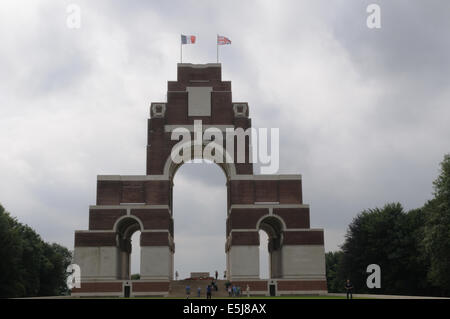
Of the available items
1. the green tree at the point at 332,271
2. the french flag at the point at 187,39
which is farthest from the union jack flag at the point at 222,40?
the green tree at the point at 332,271

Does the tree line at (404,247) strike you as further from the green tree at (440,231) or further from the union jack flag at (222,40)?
the union jack flag at (222,40)

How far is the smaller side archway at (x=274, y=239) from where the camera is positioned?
54.9 m

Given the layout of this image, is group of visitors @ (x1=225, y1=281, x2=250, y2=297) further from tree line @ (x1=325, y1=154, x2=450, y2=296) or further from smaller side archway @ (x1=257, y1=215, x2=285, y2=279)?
tree line @ (x1=325, y1=154, x2=450, y2=296)

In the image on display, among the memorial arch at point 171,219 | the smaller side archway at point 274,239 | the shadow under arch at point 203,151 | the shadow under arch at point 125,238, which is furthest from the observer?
the shadow under arch at point 203,151

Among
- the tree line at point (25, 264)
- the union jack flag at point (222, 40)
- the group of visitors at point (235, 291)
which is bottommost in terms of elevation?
the group of visitors at point (235, 291)

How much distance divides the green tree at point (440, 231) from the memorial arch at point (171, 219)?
1029 centimetres

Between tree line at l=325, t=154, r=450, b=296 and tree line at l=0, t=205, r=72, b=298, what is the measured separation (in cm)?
3988

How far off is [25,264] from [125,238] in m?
17.0

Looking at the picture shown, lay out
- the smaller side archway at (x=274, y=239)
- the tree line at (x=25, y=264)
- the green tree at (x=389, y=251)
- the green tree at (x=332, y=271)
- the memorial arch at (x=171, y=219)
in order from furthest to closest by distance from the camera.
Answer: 1. the green tree at (x=332, y=271)
2. the green tree at (x=389, y=251)
3. the tree line at (x=25, y=264)
4. the smaller side archway at (x=274, y=239)
5. the memorial arch at (x=171, y=219)

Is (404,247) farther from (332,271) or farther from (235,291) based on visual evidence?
(332,271)

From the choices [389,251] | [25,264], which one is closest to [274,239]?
[389,251]

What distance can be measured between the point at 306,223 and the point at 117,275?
19537mm

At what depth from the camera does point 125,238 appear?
197 ft
